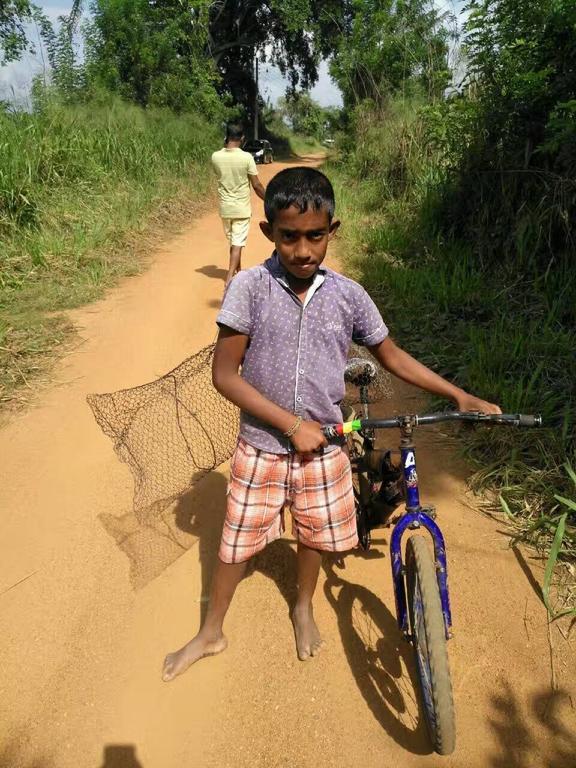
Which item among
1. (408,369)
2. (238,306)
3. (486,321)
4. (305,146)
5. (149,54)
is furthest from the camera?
(305,146)

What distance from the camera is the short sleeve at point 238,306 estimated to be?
58.3 inches

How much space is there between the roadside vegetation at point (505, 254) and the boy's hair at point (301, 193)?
6.12 ft

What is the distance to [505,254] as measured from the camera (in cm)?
474

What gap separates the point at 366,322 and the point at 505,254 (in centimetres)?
373

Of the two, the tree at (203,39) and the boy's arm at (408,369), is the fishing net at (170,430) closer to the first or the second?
the boy's arm at (408,369)

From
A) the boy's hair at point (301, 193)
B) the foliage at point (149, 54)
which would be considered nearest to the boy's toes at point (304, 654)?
the boy's hair at point (301, 193)

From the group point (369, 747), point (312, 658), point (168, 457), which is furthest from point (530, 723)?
point (168, 457)

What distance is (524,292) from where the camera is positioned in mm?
4363

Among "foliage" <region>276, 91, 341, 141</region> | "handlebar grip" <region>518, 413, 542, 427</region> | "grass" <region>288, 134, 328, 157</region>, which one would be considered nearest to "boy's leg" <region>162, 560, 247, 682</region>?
"handlebar grip" <region>518, 413, 542, 427</region>

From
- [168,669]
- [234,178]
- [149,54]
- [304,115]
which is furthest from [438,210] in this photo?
[304,115]

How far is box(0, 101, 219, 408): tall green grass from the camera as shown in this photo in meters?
4.48

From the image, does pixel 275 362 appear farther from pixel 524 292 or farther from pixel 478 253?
pixel 478 253

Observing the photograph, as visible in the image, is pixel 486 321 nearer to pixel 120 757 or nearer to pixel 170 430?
pixel 170 430

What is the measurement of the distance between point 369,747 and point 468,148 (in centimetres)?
552
